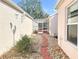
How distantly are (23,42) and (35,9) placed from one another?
43143 millimetres

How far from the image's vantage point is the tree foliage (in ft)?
170

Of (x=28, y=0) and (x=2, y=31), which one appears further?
(x=28, y=0)

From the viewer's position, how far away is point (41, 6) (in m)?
53.8

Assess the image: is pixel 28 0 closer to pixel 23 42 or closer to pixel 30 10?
pixel 30 10

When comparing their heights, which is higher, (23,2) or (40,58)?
(23,2)

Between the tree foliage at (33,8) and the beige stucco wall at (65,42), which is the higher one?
the tree foliage at (33,8)

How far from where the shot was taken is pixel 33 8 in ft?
175

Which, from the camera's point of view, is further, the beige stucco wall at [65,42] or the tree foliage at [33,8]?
the tree foliage at [33,8]

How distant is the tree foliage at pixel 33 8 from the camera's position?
170 feet

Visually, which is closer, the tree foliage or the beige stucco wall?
the beige stucco wall

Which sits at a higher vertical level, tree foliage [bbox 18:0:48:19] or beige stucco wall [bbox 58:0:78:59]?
tree foliage [bbox 18:0:48:19]

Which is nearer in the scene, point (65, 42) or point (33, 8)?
point (65, 42)

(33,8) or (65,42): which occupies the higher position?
(33,8)

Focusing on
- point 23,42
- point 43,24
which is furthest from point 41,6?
point 23,42
